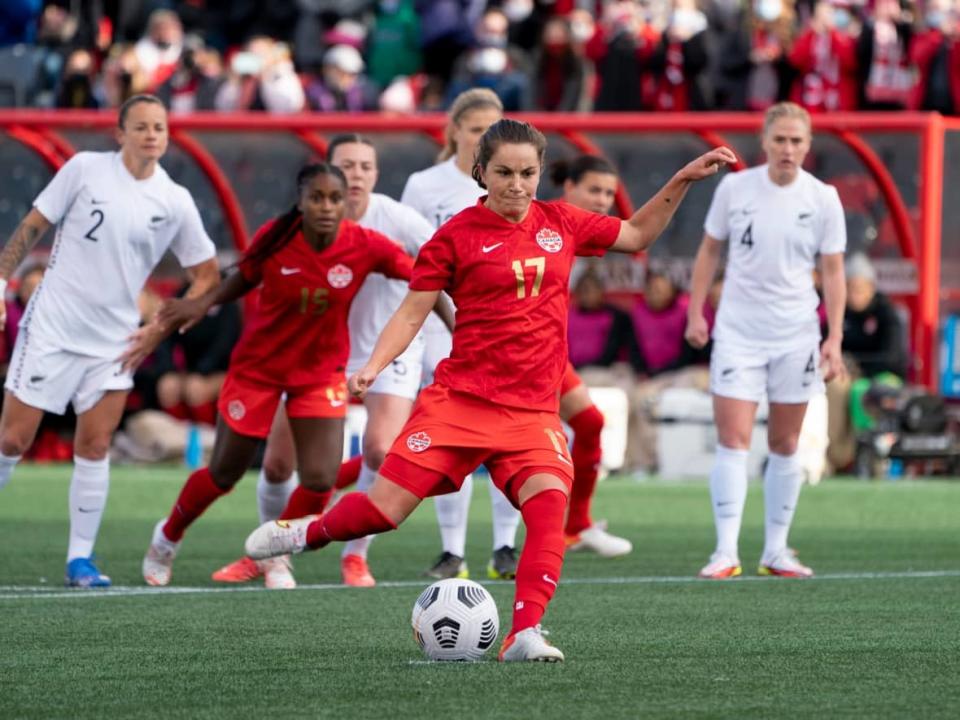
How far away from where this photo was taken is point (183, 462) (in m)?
18.6

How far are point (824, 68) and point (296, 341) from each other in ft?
36.9

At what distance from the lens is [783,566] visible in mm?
9953

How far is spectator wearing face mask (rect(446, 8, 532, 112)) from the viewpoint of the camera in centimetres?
2036

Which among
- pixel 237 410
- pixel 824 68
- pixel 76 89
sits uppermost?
pixel 824 68

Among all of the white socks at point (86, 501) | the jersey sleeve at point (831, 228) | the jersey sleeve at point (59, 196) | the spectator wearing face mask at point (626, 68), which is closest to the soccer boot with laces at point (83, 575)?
the white socks at point (86, 501)

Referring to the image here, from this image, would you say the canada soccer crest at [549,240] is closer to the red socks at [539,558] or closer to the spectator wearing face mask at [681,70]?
the red socks at [539,558]

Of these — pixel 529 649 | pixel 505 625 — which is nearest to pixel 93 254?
pixel 505 625

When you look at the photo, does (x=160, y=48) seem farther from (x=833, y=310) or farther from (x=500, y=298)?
(x=500, y=298)

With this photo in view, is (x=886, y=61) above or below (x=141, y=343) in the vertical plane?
above

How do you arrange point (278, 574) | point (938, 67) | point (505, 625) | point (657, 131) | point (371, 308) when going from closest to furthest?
1. point (505, 625)
2. point (278, 574)
3. point (371, 308)
4. point (657, 131)
5. point (938, 67)

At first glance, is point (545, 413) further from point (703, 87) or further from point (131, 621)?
point (703, 87)

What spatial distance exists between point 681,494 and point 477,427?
928 cm

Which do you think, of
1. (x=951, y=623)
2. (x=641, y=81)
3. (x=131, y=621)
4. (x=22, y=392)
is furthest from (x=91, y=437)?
(x=641, y=81)

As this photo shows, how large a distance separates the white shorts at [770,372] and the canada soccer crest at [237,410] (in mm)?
2291
